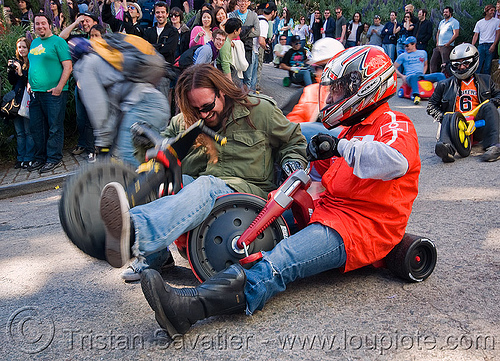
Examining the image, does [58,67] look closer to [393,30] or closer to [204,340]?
[204,340]

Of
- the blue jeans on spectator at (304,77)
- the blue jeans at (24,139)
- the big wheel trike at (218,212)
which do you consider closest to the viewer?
the big wheel trike at (218,212)

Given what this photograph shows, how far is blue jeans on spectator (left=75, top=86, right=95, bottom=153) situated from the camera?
743cm

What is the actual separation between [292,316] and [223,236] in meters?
0.55

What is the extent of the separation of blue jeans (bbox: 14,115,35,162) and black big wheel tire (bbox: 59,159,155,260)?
5.21 meters

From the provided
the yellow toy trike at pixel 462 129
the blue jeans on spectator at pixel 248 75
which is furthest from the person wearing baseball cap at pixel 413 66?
the yellow toy trike at pixel 462 129

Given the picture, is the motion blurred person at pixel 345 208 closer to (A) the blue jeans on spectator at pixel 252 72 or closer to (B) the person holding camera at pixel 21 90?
(B) the person holding camera at pixel 21 90

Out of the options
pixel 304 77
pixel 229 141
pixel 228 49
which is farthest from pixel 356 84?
pixel 228 49

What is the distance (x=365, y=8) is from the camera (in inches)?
720

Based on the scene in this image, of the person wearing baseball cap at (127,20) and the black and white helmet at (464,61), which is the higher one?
the black and white helmet at (464,61)

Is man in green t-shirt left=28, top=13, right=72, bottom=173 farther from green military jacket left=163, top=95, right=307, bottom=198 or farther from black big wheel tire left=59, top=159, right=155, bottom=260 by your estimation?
black big wheel tire left=59, top=159, right=155, bottom=260

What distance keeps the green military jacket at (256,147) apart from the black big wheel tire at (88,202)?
0.58m

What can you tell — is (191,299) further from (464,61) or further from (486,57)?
(486,57)

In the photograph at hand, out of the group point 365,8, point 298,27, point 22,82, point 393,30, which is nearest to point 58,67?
point 22,82

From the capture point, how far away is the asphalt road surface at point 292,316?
221 centimetres
